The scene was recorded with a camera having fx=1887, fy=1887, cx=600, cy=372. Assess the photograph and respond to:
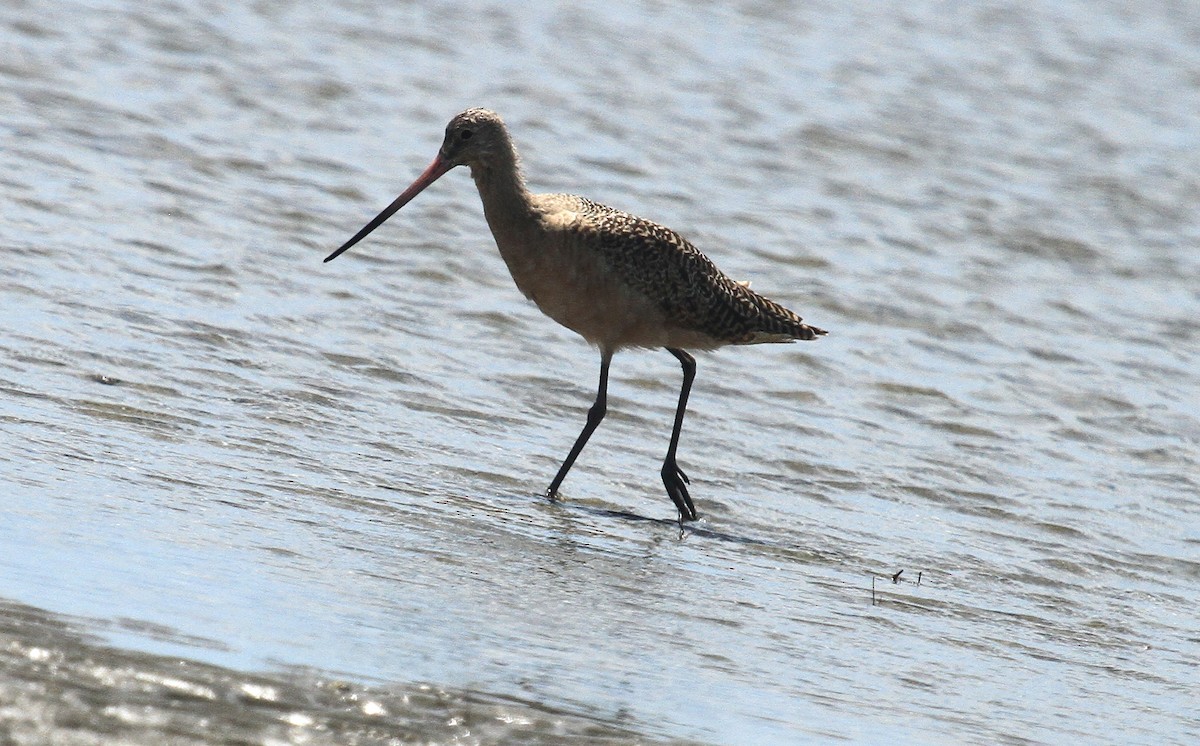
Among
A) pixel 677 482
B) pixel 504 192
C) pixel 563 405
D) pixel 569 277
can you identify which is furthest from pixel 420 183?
pixel 677 482

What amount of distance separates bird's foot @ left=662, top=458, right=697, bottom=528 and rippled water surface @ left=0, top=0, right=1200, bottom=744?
0.15 meters

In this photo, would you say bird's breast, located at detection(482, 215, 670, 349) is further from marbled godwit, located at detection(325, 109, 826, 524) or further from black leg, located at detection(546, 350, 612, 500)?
black leg, located at detection(546, 350, 612, 500)

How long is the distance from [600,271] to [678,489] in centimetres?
83

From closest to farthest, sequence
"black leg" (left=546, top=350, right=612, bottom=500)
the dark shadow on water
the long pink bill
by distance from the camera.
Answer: the dark shadow on water, "black leg" (left=546, top=350, right=612, bottom=500), the long pink bill

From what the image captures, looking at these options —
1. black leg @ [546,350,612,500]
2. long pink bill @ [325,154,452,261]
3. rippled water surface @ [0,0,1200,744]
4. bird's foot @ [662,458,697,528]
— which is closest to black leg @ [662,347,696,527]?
bird's foot @ [662,458,697,528]

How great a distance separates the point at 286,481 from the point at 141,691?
2.19 metres

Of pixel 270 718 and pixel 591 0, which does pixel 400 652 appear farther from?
pixel 591 0

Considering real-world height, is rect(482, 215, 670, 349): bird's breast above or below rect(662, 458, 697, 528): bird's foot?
above

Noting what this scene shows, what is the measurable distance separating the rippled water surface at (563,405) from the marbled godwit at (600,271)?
1.67 ft

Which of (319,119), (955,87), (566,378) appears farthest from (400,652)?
(955,87)

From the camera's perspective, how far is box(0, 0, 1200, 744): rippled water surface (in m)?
4.19

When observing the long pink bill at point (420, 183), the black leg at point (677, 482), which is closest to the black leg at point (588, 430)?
the black leg at point (677, 482)

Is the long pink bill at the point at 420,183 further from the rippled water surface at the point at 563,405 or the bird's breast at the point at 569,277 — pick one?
the rippled water surface at the point at 563,405

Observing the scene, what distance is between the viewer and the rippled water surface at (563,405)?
4191 mm
